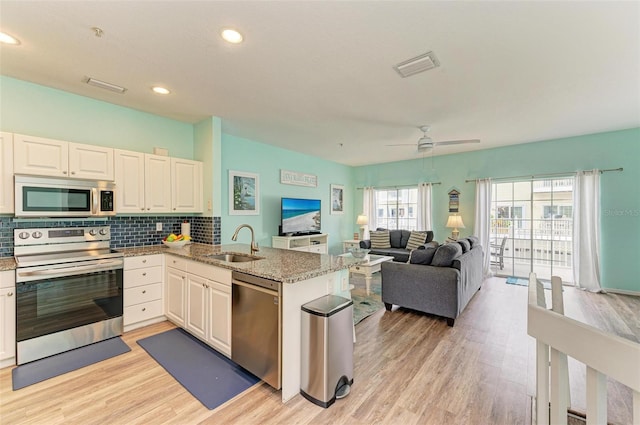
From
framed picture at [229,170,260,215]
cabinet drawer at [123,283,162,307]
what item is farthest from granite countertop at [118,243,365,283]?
framed picture at [229,170,260,215]

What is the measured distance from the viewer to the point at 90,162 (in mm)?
2984

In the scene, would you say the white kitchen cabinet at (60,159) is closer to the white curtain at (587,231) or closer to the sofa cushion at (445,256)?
the sofa cushion at (445,256)

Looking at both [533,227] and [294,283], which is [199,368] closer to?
[294,283]

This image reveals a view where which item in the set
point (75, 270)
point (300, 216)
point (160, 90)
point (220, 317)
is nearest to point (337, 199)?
point (300, 216)

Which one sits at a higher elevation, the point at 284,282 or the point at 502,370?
the point at 284,282

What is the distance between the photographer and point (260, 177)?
211 inches

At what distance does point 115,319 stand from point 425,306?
3.60 meters

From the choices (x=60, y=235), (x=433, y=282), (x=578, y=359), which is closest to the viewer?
(x=578, y=359)

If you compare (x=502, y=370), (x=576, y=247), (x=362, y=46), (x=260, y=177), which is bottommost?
(x=502, y=370)

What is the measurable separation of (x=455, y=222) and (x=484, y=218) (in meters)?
0.59

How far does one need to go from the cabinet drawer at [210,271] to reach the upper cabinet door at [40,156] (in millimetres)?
1617

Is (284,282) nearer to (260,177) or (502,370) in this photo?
(502,370)

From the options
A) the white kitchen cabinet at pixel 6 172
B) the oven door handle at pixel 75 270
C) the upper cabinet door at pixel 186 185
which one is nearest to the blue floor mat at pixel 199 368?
the oven door handle at pixel 75 270

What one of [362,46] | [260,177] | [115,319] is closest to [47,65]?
[115,319]
